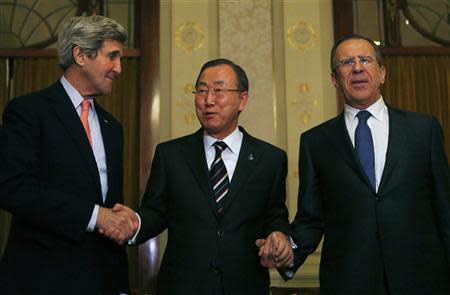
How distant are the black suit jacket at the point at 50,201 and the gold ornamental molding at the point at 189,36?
2430 millimetres

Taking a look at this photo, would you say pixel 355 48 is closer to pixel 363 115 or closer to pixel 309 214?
pixel 363 115

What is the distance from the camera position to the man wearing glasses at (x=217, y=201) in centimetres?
220

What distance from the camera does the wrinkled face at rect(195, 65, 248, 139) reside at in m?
2.42

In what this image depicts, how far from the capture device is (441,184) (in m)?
2.16

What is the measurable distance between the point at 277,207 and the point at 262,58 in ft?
7.33

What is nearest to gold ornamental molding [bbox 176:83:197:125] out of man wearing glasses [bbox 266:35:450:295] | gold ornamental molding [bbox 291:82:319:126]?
gold ornamental molding [bbox 291:82:319:126]

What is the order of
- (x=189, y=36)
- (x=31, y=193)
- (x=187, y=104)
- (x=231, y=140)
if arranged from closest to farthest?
(x=31, y=193), (x=231, y=140), (x=187, y=104), (x=189, y=36)

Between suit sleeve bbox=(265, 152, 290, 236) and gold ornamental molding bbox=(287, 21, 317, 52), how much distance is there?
2261 millimetres

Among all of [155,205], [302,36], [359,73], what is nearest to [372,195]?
[359,73]

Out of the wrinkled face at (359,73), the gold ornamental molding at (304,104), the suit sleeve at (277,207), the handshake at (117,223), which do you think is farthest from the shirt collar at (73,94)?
the gold ornamental molding at (304,104)

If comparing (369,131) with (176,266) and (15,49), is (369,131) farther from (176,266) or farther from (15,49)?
(15,49)

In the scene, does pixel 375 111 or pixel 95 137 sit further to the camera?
pixel 375 111

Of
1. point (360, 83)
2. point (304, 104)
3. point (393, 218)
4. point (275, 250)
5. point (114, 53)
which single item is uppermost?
point (304, 104)

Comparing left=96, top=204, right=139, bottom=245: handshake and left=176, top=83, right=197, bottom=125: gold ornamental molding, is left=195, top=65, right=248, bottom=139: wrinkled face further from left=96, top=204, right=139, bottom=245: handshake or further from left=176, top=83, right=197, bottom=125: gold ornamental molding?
left=176, top=83, right=197, bottom=125: gold ornamental molding
